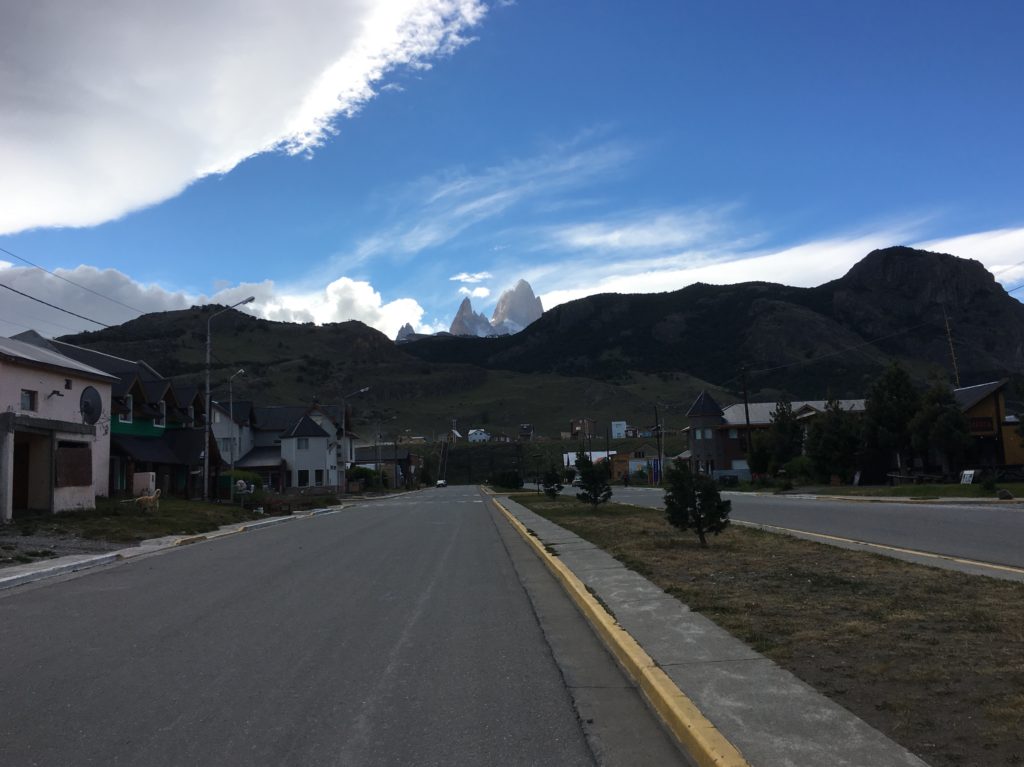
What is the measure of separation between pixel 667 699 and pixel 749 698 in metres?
0.56

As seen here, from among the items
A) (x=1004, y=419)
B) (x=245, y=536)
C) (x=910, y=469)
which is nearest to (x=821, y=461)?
(x=910, y=469)

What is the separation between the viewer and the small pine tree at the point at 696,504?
1588 centimetres

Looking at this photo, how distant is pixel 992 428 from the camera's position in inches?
1977

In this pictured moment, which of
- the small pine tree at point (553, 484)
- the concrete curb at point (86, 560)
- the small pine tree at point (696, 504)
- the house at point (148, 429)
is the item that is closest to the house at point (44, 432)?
the concrete curb at point (86, 560)

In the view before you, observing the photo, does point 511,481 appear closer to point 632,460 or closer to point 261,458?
point 261,458

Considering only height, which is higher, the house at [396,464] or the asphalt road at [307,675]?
the house at [396,464]

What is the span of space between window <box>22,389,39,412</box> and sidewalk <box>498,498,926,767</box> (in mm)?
23414

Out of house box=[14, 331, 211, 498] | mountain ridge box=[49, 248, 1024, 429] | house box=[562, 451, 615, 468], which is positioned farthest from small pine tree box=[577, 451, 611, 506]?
mountain ridge box=[49, 248, 1024, 429]

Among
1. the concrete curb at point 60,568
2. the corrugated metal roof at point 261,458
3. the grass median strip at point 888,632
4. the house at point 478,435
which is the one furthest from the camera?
the house at point 478,435

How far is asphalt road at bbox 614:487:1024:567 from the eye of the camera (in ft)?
50.1

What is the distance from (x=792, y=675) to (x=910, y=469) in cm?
5171

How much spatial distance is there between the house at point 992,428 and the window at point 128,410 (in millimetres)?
45516

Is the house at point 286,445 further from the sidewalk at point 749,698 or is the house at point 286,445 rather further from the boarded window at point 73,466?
the sidewalk at point 749,698

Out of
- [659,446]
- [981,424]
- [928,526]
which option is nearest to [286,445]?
[659,446]
